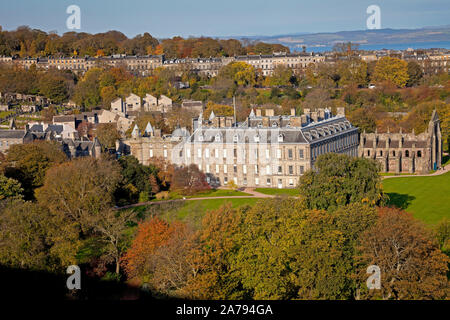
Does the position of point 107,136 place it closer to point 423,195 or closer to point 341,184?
point 423,195

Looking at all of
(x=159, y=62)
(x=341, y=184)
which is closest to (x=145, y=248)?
(x=341, y=184)

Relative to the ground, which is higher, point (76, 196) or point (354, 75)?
point (354, 75)

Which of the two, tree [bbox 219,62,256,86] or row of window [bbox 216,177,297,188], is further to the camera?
tree [bbox 219,62,256,86]

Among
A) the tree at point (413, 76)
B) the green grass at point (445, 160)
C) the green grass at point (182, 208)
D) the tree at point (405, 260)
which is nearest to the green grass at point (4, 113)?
the green grass at point (182, 208)

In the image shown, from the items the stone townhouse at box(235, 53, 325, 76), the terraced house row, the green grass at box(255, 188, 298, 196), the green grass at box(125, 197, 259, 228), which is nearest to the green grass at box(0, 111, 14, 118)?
the terraced house row

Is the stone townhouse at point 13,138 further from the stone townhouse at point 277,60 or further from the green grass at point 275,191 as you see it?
the stone townhouse at point 277,60

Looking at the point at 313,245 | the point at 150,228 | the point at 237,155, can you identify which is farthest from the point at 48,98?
the point at 313,245

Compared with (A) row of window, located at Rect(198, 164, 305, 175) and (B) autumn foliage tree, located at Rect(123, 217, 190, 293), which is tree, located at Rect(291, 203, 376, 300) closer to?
(B) autumn foliage tree, located at Rect(123, 217, 190, 293)
